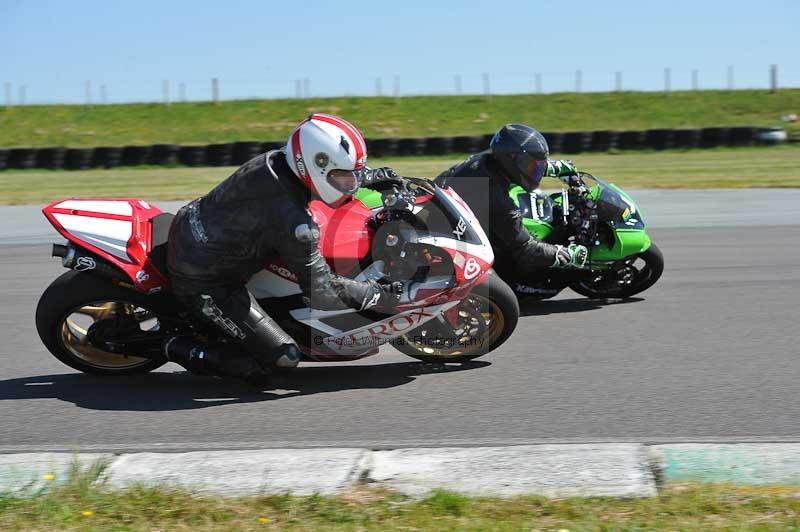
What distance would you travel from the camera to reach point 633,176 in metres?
20.2

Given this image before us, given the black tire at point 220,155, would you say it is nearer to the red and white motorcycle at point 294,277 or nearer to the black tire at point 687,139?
the black tire at point 687,139

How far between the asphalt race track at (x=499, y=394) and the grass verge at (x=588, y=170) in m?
10.7

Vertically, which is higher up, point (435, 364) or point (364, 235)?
point (364, 235)

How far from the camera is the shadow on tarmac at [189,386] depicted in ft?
19.3

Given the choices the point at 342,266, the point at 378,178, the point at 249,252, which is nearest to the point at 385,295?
the point at 342,266

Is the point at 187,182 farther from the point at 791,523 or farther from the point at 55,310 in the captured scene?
the point at 791,523

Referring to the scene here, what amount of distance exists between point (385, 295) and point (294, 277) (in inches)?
21.7

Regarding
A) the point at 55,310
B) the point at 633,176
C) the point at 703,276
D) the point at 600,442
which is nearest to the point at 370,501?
the point at 600,442

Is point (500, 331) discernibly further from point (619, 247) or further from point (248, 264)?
point (619, 247)

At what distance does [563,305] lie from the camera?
27.4ft

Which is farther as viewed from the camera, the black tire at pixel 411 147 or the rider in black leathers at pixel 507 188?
the black tire at pixel 411 147

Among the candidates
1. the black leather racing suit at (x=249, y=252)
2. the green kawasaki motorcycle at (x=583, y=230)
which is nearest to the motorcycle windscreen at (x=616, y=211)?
the green kawasaki motorcycle at (x=583, y=230)

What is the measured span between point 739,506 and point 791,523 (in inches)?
9.3

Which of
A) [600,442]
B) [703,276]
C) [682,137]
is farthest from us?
[682,137]
